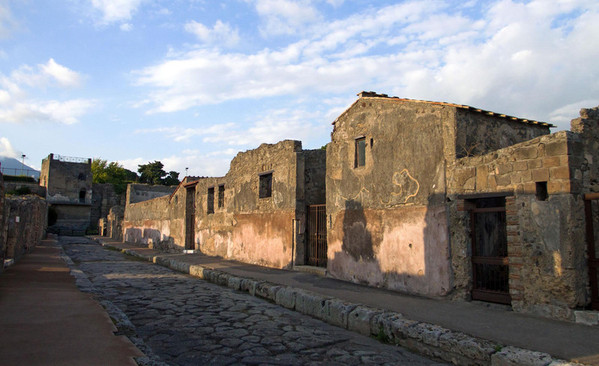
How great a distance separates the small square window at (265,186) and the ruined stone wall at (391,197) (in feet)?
10.9

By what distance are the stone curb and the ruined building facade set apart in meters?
1.78

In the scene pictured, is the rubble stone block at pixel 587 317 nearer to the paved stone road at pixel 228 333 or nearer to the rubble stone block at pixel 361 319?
the paved stone road at pixel 228 333

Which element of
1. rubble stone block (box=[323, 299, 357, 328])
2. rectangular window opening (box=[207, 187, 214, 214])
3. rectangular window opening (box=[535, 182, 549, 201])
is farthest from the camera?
rectangular window opening (box=[207, 187, 214, 214])

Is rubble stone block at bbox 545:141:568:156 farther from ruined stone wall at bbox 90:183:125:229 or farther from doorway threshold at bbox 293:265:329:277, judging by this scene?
ruined stone wall at bbox 90:183:125:229

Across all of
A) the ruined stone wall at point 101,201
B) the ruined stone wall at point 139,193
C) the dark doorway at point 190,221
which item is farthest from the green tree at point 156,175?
the dark doorway at point 190,221

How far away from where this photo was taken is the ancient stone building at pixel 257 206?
1109 centimetres

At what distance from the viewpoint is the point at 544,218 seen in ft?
17.9

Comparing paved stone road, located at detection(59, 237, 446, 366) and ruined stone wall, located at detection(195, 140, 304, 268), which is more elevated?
ruined stone wall, located at detection(195, 140, 304, 268)

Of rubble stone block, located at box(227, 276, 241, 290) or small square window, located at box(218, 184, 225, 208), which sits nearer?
rubble stone block, located at box(227, 276, 241, 290)

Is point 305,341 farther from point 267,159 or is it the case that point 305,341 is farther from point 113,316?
point 267,159

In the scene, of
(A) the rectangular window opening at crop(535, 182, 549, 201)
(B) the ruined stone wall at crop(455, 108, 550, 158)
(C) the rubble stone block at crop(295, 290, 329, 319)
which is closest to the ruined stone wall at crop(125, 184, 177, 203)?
(C) the rubble stone block at crop(295, 290, 329, 319)

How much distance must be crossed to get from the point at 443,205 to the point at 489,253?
1.27 metres

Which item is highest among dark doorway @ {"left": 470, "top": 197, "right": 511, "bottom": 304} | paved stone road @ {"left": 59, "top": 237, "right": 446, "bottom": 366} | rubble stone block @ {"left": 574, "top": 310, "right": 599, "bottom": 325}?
dark doorway @ {"left": 470, "top": 197, "right": 511, "bottom": 304}

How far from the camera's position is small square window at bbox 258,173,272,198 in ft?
41.9
